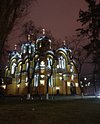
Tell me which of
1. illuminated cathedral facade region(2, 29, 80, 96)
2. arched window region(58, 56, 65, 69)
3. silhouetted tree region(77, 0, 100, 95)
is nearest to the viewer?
silhouetted tree region(77, 0, 100, 95)

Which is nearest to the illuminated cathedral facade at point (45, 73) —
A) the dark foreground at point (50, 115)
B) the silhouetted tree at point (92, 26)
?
the silhouetted tree at point (92, 26)

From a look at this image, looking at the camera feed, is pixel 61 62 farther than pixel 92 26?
Yes

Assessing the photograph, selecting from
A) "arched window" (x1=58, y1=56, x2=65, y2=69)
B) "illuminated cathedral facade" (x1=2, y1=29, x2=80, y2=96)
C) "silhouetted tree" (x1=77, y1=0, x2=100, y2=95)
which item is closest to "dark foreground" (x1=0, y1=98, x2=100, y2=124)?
"silhouetted tree" (x1=77, y1=0, x2=100, y2=95)

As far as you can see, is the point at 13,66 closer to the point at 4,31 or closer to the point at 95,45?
the point at 95,45

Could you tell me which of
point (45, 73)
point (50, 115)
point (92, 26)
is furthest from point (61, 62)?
point (50, 115)

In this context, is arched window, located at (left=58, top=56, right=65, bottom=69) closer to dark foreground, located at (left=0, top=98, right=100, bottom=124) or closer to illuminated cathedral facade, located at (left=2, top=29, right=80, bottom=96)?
illuminated cathedral facade, located at (left=2, top=29, right=80, bottom=96)

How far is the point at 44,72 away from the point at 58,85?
17.1 ft

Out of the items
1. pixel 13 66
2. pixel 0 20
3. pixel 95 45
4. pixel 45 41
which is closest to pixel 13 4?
pixel 0 20

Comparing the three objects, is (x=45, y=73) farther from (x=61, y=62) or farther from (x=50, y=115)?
(x=50, y=115)

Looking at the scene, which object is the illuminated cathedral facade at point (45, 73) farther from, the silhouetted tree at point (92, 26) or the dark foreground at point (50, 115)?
the dark foreground at point (50, 115)

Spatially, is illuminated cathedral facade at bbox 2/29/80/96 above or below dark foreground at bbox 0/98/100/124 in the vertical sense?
above

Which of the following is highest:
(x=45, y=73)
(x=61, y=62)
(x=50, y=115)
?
(x=61, y=62)

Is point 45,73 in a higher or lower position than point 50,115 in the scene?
higher

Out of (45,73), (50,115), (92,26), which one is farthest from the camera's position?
(45,73)
